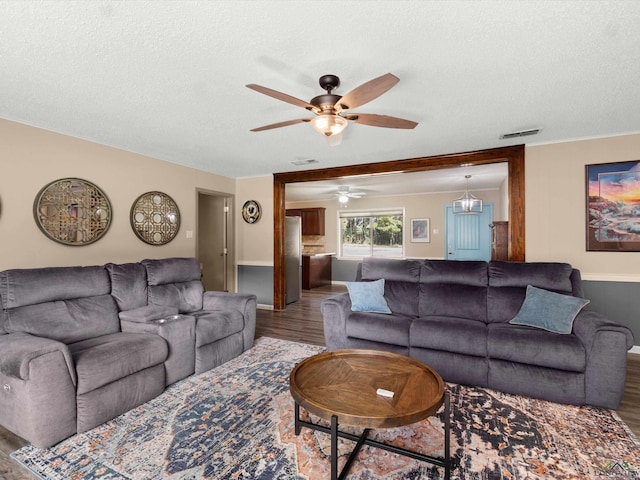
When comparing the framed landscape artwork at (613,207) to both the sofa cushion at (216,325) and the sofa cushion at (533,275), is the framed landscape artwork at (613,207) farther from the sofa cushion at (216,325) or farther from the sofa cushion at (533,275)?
the sofa cushion at (216,325)

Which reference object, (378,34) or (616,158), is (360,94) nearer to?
(378,34)

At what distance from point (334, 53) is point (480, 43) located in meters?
0.89

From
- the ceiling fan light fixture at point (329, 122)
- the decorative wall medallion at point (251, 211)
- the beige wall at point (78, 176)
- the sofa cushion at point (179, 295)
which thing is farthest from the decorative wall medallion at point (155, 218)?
the ceiling fan light fixture at point (329, 122)

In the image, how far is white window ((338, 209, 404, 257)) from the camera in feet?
27.7

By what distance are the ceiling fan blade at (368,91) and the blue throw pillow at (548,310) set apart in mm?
2412

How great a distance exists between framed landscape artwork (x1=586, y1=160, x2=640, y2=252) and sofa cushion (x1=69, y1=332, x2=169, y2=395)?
15.7 ft

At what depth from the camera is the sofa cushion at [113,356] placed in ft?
6.81

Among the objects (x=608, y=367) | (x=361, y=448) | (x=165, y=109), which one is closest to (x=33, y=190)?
(x=165, y=109)

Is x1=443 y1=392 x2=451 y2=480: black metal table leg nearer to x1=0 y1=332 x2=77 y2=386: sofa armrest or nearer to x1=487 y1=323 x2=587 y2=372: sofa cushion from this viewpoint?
x1=487 y1=323 x2=587 y2=372: sofa cushion

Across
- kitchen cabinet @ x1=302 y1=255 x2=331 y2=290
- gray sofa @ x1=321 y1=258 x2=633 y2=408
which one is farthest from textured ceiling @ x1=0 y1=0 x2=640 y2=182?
kitchen cabinet @ x1=302 y1=255 x2=331 y2=290

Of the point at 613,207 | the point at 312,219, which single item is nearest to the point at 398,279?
the point at 613,207

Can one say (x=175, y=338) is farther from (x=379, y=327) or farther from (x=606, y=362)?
(x=606, y=362)

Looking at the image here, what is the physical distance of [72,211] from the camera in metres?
3.58

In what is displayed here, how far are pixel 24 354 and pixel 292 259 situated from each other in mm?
4574
